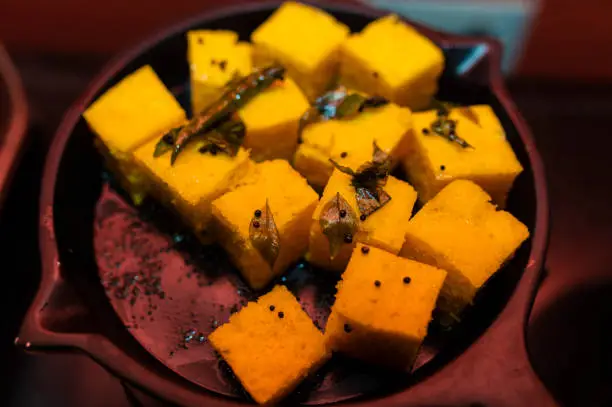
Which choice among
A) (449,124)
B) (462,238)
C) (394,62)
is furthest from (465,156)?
(394,62)

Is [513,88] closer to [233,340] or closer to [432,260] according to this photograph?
[432,260]

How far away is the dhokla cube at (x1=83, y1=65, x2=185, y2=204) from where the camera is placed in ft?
5.51

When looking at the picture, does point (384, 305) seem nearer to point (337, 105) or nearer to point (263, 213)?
point (263, 213)

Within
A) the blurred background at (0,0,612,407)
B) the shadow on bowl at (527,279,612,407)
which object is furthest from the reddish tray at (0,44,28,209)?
the shadow on bowl at (527,279,612,407)

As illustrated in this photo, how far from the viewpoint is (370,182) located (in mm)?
1556

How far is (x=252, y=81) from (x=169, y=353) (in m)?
0.79

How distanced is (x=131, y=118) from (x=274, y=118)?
16.1 inches

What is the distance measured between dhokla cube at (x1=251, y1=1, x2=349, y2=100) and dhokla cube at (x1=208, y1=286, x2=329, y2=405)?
0.71 metres

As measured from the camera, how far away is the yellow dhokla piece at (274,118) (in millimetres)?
1690

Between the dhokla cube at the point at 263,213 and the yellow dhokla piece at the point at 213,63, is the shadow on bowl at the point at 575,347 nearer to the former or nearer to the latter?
the dhokla cube at the point at 263,213

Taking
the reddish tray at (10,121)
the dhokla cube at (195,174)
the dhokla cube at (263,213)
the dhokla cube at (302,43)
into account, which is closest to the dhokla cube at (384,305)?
the dhokla cube at (263,213)

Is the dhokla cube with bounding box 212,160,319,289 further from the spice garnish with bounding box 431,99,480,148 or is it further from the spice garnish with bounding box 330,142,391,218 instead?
the spice garnish with bounding box 431,99,480,148

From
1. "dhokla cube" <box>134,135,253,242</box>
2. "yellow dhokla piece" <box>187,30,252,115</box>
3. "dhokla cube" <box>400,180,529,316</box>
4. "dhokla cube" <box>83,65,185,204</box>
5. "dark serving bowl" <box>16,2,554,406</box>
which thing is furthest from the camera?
"yellow dhokla piece" <box>187,30,252,115</box>

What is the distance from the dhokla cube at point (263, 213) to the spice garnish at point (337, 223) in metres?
0.08
